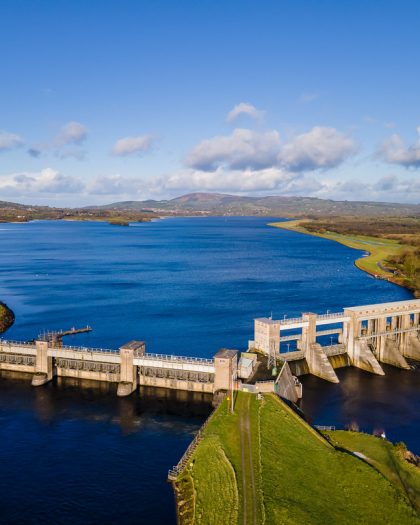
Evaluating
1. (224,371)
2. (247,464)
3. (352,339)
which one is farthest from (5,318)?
(247,464)

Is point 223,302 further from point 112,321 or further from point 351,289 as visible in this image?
point 351,289

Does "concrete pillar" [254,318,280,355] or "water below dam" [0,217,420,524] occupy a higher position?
"concrete pillar" [254,318,280,355]

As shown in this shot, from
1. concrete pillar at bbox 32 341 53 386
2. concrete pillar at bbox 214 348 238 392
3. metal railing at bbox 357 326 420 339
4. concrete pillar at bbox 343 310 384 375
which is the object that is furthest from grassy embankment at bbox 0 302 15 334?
metal railing at bbox 357 326 420 339

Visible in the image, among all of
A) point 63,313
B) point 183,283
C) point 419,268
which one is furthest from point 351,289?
point 63,313

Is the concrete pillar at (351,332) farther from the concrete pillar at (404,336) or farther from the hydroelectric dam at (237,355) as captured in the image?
the concrete pillar at (404,336)

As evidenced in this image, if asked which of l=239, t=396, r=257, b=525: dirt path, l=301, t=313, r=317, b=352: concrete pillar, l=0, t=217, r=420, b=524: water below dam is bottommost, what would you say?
l=0, t=217, r=420, b=524: water below dam

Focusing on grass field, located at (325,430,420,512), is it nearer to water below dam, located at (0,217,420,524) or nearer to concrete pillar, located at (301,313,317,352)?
water below dam, located at (0,217,420,524)

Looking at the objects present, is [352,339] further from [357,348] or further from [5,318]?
[5,318]
